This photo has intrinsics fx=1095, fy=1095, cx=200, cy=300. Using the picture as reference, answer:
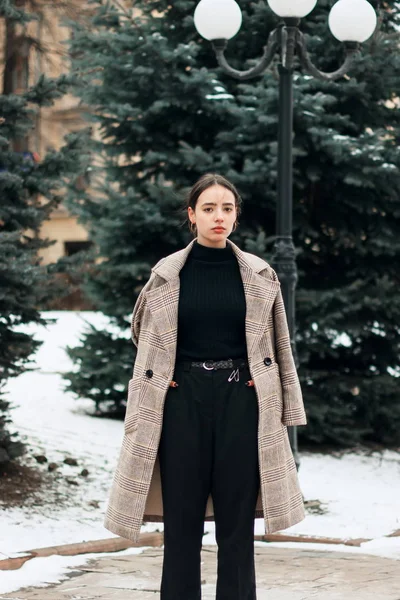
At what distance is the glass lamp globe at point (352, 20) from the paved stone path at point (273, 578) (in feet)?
12.5

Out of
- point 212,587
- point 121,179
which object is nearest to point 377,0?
point 121,179

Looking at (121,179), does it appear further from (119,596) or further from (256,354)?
(256,354)

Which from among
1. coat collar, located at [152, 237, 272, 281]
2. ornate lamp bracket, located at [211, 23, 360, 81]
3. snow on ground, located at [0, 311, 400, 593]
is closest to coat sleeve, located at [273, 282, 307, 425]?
coat collar, located at [152, 237, 272, 281]

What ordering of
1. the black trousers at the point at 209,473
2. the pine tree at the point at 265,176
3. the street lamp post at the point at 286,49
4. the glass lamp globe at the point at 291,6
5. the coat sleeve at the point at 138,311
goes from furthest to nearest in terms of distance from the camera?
1. the pine tree at the point at 265,176
2. the street lamp post at the point at 286,49
3. the glass lamp globe at the point at 291,6
4. the coat sleeve at the point at 138,311
5. the black trousers at the point at 209,473

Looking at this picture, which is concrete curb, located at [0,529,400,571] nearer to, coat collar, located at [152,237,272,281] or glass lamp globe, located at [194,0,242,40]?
coat collar, located at [152,237,272,281]

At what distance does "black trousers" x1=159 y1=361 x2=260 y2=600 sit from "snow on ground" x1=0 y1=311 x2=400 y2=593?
1.98 metres

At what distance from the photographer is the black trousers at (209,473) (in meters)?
4.15

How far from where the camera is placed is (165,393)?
417cm

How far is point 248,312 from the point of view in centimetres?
424

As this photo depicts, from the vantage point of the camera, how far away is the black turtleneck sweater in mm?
4199

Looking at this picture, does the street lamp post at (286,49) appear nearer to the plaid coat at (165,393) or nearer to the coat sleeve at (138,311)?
the coat sleeve at (138,311)

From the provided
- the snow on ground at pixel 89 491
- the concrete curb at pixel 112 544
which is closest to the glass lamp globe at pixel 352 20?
the snow on ground at pixel 89 491

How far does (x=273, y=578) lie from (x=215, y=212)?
2689 millimetres

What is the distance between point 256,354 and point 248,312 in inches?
6.5
